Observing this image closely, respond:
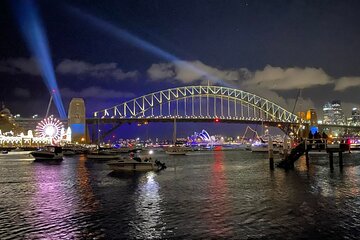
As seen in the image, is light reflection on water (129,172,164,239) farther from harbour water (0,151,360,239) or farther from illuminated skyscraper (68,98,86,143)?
illuminated skyscraper (68,98,86,143)

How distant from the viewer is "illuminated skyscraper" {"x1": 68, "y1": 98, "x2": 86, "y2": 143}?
5472 inches

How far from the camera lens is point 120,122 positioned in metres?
138

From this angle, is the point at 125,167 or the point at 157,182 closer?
the point at 157,182

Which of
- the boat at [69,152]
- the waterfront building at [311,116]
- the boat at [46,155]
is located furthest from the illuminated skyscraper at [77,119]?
the waterfront building at [311,116]

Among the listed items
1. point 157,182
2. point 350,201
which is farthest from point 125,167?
point 350,201

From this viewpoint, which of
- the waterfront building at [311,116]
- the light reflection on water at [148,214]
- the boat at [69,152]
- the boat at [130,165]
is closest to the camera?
the light reflection on water at [148,214]

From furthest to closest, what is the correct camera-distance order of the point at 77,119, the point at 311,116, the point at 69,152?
the point at 311,116, the point at 77,119, the point at 69,152

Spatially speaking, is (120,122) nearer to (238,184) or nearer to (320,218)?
(238,184)

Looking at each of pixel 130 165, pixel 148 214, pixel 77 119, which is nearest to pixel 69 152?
pixel 77 119

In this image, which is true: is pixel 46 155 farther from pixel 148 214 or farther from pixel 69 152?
pixel 148 214

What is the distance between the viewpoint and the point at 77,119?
13925 centimetres

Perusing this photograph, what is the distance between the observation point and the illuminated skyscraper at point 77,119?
139 meters

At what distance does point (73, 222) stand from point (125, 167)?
2543cm

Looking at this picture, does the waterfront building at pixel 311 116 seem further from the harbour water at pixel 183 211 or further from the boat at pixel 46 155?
the harbour water at pixel 183 211
